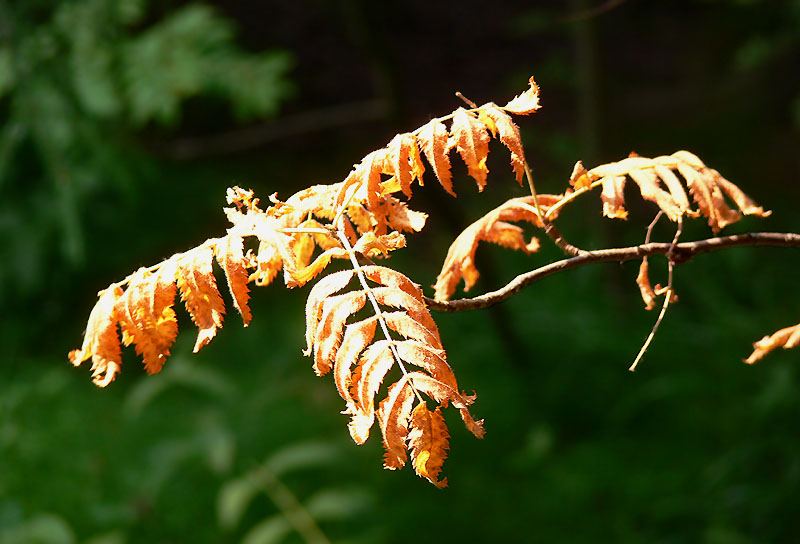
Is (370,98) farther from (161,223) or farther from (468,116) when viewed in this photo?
(468,116)

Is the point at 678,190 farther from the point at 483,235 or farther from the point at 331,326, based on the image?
the point at 331,326

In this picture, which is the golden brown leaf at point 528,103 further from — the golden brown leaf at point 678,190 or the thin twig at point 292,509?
the thin twig at point 292,509

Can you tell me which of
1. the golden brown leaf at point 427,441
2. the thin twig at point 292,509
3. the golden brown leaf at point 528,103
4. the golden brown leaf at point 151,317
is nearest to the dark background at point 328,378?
the thin twig at point 292,509

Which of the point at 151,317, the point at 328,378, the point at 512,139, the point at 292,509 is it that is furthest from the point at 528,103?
the point at 328,378

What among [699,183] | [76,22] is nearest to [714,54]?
[76,22]

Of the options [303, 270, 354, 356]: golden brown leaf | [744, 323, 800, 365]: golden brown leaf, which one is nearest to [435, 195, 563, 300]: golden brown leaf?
[303, 270, 354, 356]: golden brown leaf

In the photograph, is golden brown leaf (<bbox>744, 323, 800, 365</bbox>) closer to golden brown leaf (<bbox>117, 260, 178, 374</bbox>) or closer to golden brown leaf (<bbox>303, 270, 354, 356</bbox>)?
golden brown leaf (<bbox>303, 270, 354, 356</bbox>)

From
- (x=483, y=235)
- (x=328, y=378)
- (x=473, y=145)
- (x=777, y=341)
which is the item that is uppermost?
(x=473, y=145)
